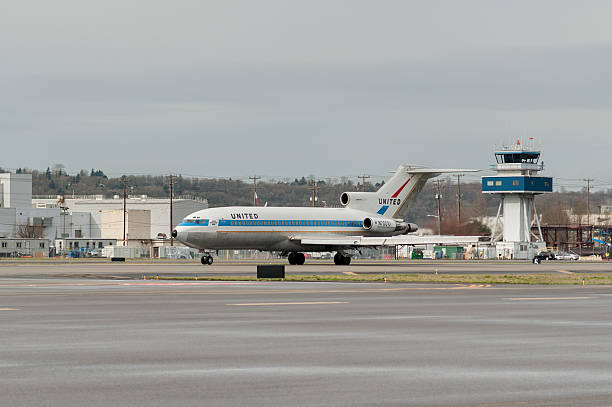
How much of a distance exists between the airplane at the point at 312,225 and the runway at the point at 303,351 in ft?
162

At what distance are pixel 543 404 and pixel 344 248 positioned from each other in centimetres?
7849

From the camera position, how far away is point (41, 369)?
53.9 ft

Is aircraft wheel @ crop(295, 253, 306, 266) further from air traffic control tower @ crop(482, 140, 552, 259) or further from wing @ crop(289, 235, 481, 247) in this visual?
air traffic control tower @ crop(482, 140, 552, 259)

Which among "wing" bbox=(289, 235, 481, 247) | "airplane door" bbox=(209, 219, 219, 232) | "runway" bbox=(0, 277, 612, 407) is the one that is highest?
"airplane door" bbox=(209, 219, 219, 232)

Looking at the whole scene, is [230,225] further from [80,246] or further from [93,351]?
[80,246]

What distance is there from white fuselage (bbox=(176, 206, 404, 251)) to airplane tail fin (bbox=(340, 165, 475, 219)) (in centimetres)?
110

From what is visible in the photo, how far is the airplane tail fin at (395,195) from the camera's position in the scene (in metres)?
96.2

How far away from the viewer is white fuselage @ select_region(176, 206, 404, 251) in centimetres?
8544

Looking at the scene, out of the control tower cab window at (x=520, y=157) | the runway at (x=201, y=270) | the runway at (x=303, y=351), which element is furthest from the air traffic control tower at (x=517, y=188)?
the runway at (x=303, y=351)

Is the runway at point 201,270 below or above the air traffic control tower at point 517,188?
below

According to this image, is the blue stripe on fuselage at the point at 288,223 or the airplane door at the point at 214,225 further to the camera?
the blue stripe on fuselage at the point at 288,223

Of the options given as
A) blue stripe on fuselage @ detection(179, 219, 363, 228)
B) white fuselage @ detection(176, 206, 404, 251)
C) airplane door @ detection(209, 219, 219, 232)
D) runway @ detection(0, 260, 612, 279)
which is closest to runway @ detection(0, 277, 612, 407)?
runway @ detection(0, 260, 612, 279)

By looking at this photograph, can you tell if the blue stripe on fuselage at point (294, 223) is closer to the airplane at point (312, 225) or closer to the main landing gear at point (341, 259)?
the airplane at point (312, 225)

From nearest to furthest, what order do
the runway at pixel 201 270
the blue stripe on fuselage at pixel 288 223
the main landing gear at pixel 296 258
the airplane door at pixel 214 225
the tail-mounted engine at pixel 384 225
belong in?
the runway at pixel 201 270 < the airplane door at pixel 214 225 < the blue stripe on fuselage at pixel 288 223 < the main landing gear at pixel 296 258 < the tail-mounted engine at pixel 384 225
